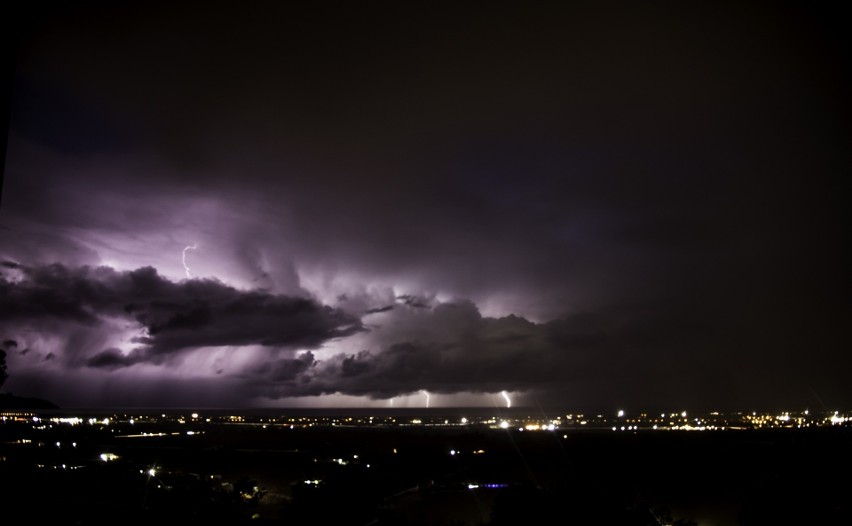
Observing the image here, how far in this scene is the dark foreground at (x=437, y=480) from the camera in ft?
50.8

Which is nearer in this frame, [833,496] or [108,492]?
[833,496]

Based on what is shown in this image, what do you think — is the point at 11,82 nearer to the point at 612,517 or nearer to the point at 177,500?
the point at 177,500

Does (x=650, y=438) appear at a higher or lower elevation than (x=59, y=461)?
lower

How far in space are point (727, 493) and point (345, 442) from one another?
2380 inches

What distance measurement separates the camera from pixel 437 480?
51906 mm

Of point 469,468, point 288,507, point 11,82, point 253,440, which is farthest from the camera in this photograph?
point 253,440

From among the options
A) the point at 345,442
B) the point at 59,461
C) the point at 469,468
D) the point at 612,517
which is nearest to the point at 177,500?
the point at 612,517

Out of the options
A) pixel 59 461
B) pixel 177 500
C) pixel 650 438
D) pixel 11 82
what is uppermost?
pixel 11 82

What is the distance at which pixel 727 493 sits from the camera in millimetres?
57250

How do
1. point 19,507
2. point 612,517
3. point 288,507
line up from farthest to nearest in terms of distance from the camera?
1. point 288,507
2. point 612,517
3. point 19,507

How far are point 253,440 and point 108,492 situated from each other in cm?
8385

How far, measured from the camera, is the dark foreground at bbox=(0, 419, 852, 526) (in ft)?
50.8

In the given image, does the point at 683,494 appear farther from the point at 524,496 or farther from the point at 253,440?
the point at 253,440

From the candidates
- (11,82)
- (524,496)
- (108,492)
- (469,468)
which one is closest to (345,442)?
(469,468)
